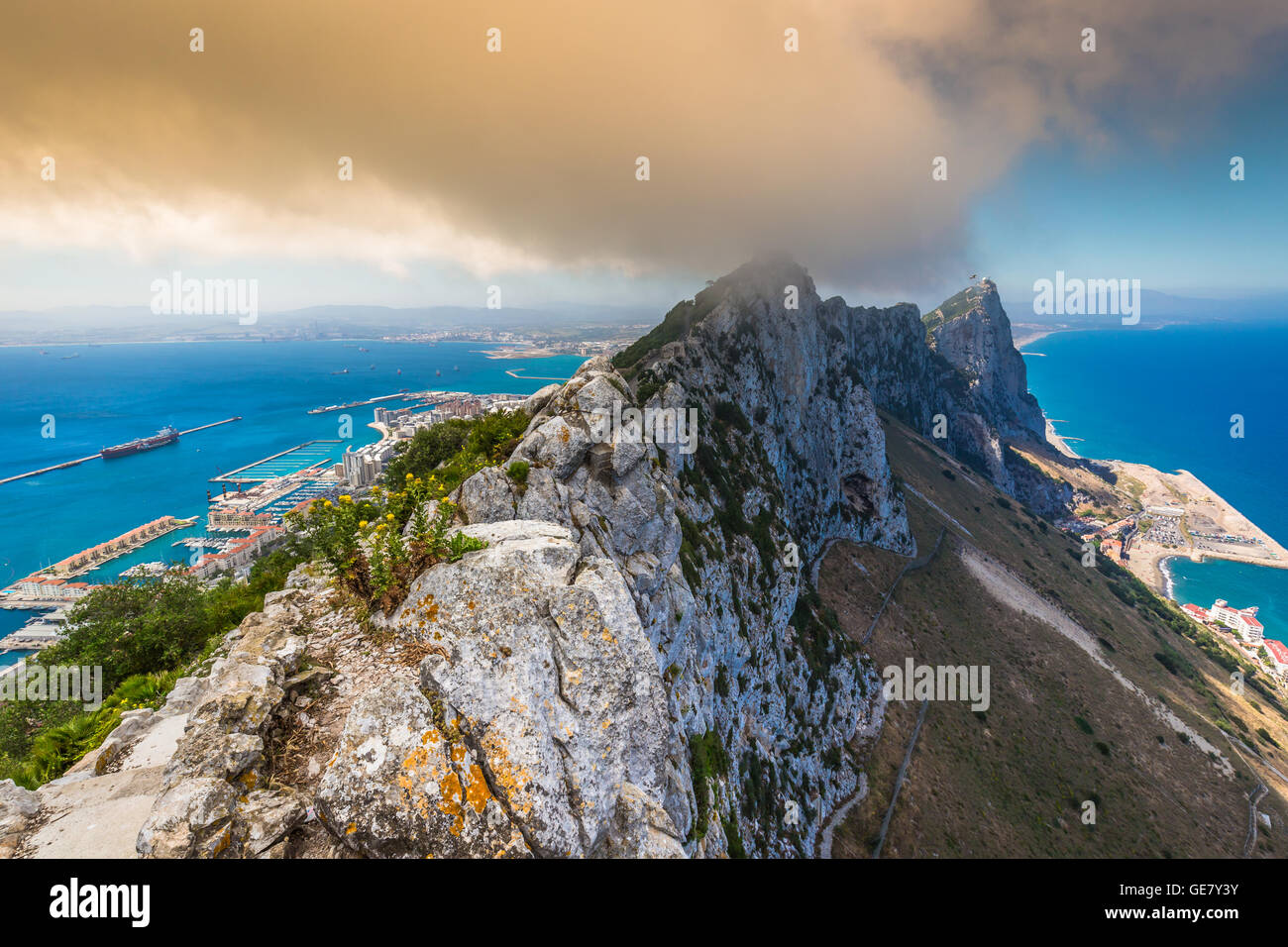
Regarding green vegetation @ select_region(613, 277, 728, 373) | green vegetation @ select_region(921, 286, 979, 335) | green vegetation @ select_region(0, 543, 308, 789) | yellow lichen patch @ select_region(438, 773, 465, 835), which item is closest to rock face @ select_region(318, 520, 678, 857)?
yellow lichen patch @ select_region(438, 773, 465, 835)

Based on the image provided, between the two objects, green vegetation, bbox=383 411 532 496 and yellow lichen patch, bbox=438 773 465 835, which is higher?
green vegetation, bbox=383 411 532 496

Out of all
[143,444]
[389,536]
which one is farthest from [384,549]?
[143,444]

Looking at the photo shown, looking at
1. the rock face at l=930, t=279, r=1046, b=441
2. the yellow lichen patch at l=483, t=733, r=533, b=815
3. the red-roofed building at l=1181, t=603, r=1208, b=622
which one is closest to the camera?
the yellow lichen patch at l=483, t=733, r=533, b=815

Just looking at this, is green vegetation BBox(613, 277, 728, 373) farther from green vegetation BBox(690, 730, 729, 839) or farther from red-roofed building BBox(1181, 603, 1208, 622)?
red-roofed building BBox(1181, 603, 1208, 622)

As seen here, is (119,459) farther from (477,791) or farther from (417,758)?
(477,791)
